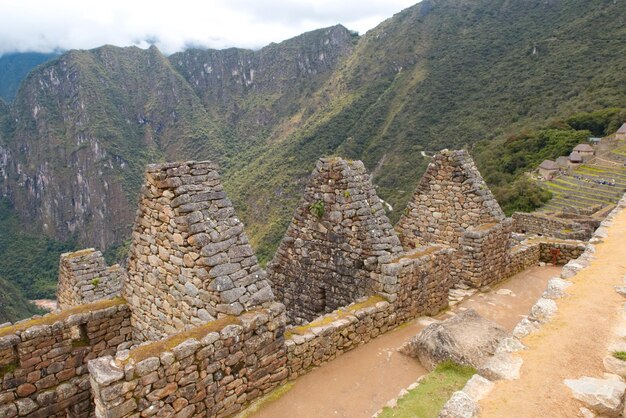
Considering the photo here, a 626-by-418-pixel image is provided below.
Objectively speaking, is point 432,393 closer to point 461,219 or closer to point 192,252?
point 192,252

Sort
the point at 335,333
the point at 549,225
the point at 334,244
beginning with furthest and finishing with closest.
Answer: the point at 549,225 < the point at 334,244 < the point at 335,333

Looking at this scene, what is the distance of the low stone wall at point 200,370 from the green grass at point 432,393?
1437mm

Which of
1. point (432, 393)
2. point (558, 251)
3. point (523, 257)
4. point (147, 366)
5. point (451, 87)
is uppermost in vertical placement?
point (451, 87)

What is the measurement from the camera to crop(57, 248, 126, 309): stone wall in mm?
9010

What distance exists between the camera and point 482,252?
8367 mm

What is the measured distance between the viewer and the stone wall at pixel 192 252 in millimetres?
4410

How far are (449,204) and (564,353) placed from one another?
552cm

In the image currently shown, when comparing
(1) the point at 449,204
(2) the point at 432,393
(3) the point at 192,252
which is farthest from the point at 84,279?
(1) the point at 449,204

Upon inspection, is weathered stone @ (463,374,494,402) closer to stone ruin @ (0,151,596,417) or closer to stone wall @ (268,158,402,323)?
stone ruin @ (0,151,596,417)

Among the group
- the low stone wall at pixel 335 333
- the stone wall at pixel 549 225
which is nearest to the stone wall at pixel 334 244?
the low stone wall at pixel 335 333

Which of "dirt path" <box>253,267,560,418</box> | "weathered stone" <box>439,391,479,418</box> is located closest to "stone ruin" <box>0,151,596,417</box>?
"dirt path" <box>253,267,560,418</box>

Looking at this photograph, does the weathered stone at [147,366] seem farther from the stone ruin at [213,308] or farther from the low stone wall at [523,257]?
the low stone wall at [523,257]

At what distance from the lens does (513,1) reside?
158875mm

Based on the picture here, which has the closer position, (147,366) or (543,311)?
(147,366)
